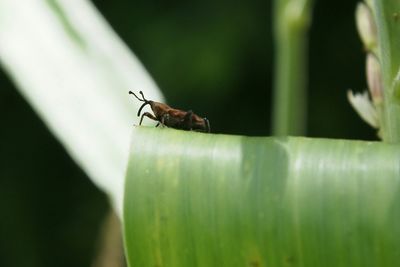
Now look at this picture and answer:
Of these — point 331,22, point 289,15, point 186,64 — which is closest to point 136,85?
point 289,15

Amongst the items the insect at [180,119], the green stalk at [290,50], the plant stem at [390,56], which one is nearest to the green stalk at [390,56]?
the plant stem at [390,56]

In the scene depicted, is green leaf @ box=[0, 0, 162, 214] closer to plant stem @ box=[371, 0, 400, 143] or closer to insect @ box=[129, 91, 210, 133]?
insect @ box=[129, 91, 210, 133]

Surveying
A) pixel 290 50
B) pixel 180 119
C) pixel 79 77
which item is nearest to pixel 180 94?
pixel 290 50

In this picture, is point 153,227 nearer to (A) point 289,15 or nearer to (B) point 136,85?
(B) point 136,85

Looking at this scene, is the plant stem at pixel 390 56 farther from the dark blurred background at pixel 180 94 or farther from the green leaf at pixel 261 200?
the dark blurred background at pixel 180 94

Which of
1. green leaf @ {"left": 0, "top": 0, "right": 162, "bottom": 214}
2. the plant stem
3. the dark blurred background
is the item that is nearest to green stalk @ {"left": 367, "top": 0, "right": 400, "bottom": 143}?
the plant stem

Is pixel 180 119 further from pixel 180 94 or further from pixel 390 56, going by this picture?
pixel 180 94
